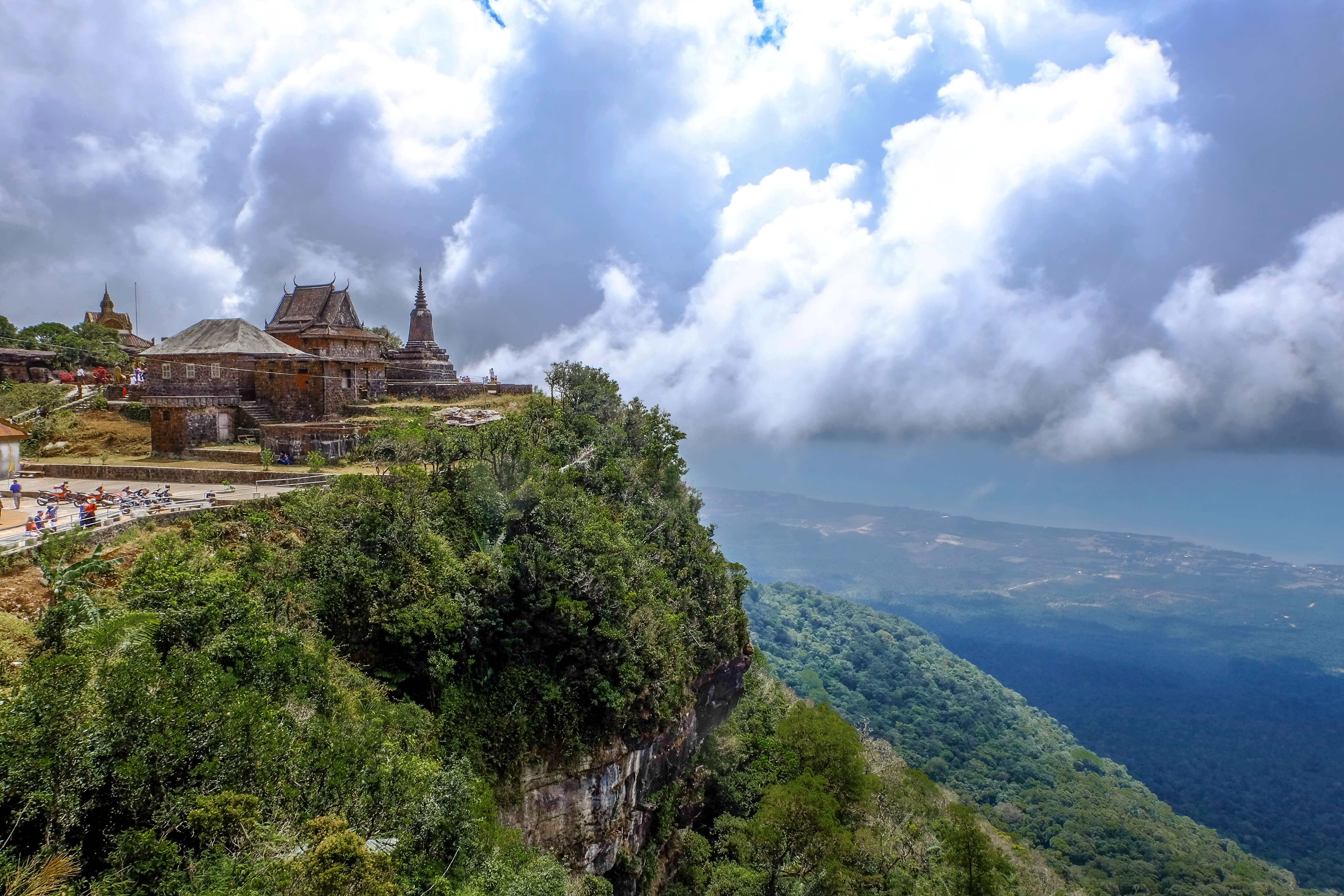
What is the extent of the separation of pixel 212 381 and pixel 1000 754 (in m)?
70.9

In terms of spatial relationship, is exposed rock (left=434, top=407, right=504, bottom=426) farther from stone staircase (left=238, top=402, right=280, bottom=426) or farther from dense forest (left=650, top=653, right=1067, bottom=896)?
dense forest (left=650, top=653, right=1067, bottom=896)

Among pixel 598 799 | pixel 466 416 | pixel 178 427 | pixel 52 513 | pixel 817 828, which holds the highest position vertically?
pixel 466 416

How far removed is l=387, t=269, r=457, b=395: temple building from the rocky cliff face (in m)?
23.2

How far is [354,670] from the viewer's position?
17.8 metres

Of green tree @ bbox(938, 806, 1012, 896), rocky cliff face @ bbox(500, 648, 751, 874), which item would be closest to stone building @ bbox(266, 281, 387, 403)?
rocky cliff face @ bbox(500, 648, 751, 874)

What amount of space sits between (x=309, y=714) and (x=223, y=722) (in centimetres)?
290

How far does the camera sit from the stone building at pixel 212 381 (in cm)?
3181

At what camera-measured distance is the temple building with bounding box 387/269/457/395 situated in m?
41.1

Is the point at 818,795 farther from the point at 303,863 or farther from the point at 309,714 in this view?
the point at 303,863

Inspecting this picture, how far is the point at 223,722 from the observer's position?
11.1 meters

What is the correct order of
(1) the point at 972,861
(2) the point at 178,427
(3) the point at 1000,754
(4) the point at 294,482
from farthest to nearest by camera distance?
(3) the point at 1000,754
(2) the point at 178,427
(1) the point at 972,861
(4) the point at 294,482

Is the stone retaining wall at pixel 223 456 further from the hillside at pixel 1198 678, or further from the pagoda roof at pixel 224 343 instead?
the hillside at pixel 1198 678

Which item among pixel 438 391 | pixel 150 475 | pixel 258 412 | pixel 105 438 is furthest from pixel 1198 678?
pixel 105 438

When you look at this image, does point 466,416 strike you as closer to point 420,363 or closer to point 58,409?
point 420,363
